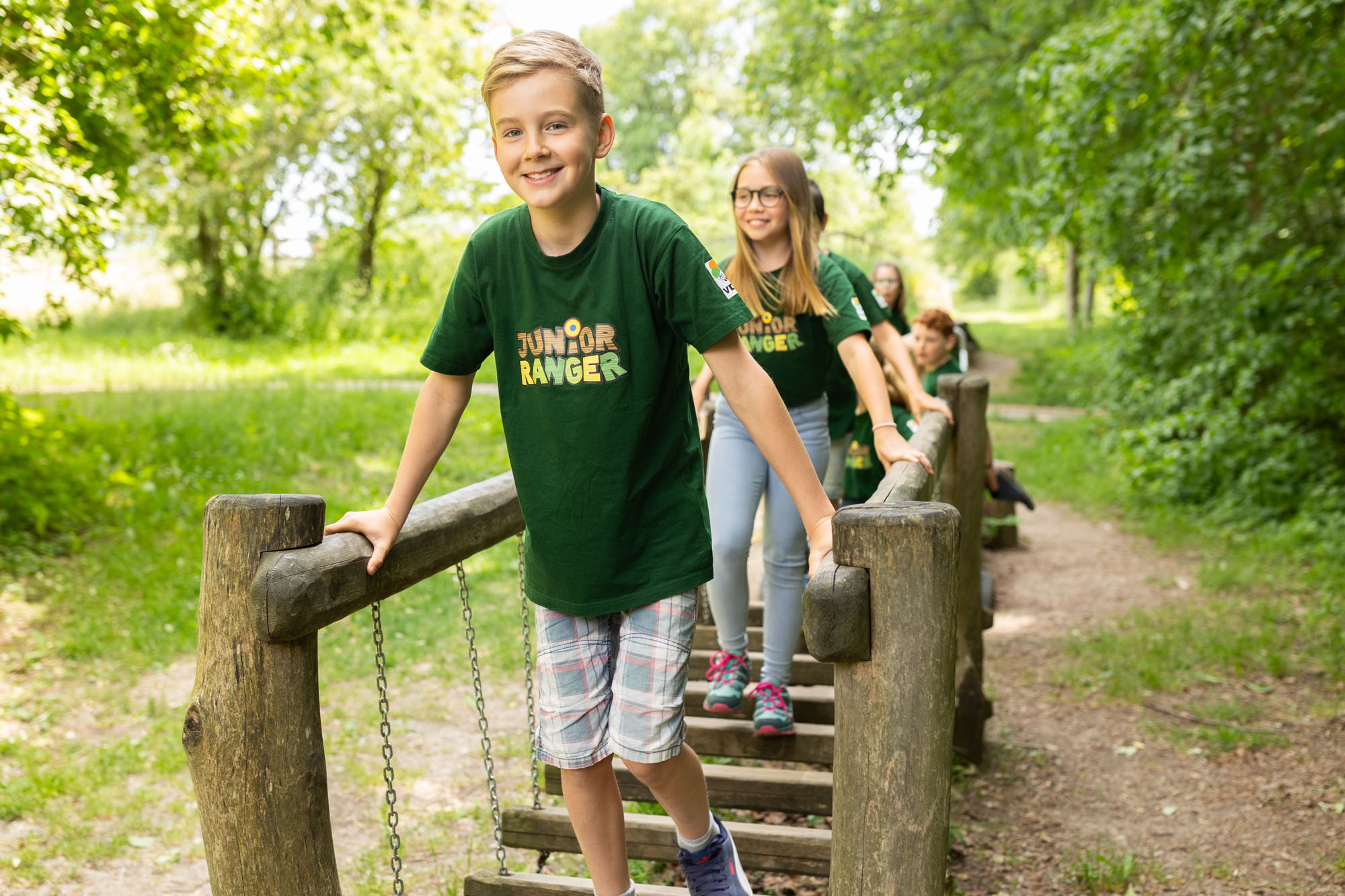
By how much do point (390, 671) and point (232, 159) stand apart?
15.4m

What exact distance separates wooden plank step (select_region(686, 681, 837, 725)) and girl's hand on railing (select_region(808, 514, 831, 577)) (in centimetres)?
155

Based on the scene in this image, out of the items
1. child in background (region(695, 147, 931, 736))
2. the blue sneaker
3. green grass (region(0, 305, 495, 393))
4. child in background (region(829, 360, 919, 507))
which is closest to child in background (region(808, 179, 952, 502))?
child in background (region(695, 147, 931, 736))

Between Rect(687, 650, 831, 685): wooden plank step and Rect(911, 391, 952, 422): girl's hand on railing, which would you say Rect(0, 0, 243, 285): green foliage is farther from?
Rect(911, 391, 952, 422): girl's hand on railing

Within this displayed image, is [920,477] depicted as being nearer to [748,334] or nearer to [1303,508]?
[748,334]

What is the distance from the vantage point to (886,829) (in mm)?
1635

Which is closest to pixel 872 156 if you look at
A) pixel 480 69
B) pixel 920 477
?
pixel 480 69

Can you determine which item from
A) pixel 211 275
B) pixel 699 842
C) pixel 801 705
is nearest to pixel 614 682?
pixel 699 842

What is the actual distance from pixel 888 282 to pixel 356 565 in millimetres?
5041

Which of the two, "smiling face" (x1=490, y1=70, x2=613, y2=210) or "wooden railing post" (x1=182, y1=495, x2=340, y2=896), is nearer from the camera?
"wooden railing post" (x1=182, y1=495, x2=340, y2=896)

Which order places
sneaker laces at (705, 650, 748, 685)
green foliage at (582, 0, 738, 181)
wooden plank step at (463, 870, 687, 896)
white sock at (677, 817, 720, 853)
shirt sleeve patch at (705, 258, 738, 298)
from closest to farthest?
shirt sleeve patch at (705, 258, 738, 298) → white sock at (677, 817, 720, 853) → wooden plank step at (463, 870, 687, 896) → sneaker laces at (705, 650, 748, 685) → green foliage at (582, 0, 738, 181)

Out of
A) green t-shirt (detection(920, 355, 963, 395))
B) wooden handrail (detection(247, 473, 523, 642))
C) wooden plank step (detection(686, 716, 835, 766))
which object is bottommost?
wooden plank step (detection(686, 716, 835, 766))

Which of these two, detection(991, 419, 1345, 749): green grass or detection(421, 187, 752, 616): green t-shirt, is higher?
detection(421, 187, 752, 616): green t-shirt

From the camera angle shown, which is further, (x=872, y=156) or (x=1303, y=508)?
(x=872, y=156)

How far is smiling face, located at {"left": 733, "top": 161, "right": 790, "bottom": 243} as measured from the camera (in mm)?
3094
